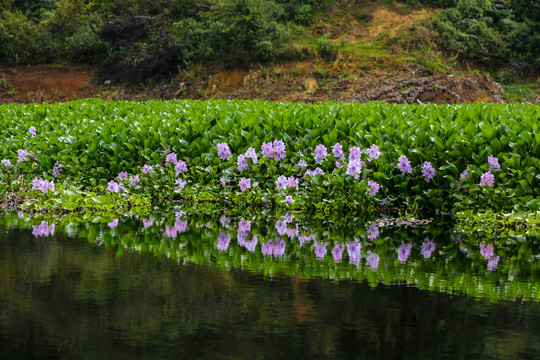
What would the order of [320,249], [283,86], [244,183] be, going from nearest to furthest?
[320,249] < [244,183] < [283,86]

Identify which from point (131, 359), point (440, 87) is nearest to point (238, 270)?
point (131, 359)

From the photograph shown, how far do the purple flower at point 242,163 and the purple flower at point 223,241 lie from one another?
203 cm

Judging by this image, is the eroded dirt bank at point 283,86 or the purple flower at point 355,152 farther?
the eroded dirt bank at point 283,86

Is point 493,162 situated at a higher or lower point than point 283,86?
lower

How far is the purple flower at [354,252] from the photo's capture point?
6.57 meters

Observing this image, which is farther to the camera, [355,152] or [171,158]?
[171,158]

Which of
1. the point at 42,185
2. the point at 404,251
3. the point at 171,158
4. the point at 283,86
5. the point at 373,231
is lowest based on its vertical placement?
the point at 404,251

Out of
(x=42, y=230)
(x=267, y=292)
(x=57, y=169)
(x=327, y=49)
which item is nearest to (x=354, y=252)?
(x=267, y=292)

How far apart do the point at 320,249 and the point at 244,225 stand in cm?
156

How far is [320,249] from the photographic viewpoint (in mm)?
7098

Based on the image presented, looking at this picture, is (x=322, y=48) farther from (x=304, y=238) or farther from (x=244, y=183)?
(x=304, y=238)

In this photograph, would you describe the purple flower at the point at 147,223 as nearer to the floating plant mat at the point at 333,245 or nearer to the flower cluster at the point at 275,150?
the floating plant mat at the point at 333,245

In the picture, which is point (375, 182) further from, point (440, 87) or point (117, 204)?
point (440, 87)

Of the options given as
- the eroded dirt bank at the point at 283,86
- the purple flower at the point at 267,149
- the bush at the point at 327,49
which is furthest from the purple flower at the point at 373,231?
the bush at the point at 327,49
